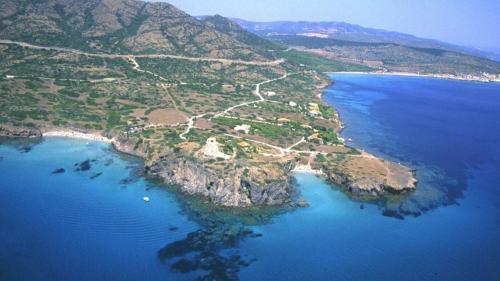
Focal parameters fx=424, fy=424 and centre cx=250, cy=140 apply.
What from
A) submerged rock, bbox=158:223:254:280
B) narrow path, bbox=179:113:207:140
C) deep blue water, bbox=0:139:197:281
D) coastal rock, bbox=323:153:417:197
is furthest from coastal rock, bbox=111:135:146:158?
Result: coastal rock, bbox=323:153:417:197

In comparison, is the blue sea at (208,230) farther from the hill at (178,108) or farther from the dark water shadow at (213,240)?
the hill at (178,108)

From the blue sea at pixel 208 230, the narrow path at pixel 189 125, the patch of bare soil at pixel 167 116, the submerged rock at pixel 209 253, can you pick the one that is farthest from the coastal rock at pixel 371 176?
A: the patch of bare soil at pixel 167 116

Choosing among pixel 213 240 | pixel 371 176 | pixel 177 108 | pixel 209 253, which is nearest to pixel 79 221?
pixel 213 240

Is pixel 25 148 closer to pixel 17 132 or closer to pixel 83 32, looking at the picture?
pixel 17 132

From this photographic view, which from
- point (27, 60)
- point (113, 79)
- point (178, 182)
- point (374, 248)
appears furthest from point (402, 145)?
point (27, 60)

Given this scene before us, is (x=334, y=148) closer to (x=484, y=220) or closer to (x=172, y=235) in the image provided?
(x=484, y=220)

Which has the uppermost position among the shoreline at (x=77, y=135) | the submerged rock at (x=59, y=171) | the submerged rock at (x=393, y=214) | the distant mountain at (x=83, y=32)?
the distant mountain at (x=83, y=32)

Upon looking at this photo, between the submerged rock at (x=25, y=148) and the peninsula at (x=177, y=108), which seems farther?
the submerged rock at (x=25, y=148)
